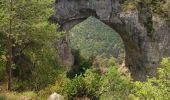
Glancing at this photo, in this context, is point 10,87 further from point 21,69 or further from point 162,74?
point 162,74

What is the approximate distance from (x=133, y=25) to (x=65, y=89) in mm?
15126

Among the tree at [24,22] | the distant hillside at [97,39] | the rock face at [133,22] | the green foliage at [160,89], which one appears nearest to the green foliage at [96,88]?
the tree at [24,22]

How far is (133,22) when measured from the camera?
27.0 m

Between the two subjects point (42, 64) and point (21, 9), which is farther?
point (42, 64)

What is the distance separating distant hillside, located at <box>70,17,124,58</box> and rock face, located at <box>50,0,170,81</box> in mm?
28806

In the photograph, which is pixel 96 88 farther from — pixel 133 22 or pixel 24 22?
pixel 133 22

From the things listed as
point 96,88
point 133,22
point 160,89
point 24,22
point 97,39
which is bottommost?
point 97,39

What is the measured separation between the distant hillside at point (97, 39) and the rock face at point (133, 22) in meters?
28.8

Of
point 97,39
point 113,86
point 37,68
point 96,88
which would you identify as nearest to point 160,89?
point 113,86

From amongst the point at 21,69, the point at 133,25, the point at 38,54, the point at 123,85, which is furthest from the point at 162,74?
the point at 133,25

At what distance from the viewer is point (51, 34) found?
47.2 feet

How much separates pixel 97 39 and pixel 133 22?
33.0m

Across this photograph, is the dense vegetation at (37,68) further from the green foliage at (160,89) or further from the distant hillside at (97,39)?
the distant hillside at (97,39)

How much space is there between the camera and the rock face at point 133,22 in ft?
89.2
